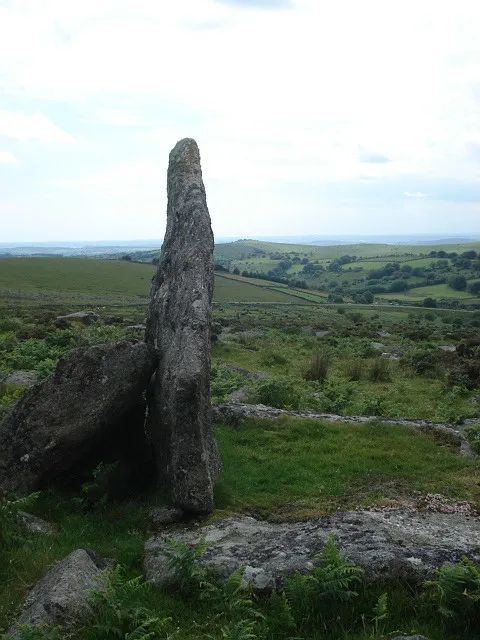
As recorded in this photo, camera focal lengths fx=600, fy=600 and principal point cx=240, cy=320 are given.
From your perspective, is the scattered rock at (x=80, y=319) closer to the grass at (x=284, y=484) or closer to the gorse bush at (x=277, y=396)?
the gorse bush at (x=277, y=396)

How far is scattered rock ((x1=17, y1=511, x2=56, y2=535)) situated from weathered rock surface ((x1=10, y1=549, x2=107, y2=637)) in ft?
6.15

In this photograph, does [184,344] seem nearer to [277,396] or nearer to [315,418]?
[315,418]

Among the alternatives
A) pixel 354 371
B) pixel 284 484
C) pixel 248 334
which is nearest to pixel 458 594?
pixel 284 484

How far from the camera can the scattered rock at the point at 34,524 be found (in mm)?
10078

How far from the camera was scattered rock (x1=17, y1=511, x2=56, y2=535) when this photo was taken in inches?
397

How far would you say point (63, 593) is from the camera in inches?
302

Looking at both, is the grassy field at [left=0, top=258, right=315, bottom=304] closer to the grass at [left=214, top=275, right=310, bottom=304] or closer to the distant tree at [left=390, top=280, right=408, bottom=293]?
the grass at [left=214, top=275, right=310, bottom=304]

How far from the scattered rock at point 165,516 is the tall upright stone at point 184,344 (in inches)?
5.6

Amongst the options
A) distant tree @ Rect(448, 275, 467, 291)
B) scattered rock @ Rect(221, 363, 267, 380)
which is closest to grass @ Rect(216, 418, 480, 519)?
scattered rock @ Rect(221, 363, 267, 380)

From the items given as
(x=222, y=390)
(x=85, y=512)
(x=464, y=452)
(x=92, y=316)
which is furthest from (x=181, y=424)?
(x=92, y=316)

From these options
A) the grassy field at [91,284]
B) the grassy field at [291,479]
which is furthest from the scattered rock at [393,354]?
the grassy field at [91,284]

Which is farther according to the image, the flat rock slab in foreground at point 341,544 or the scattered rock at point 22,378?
the scattered rock at point 22,378

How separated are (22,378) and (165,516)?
44.9 feet

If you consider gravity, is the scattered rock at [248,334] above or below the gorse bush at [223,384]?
below
